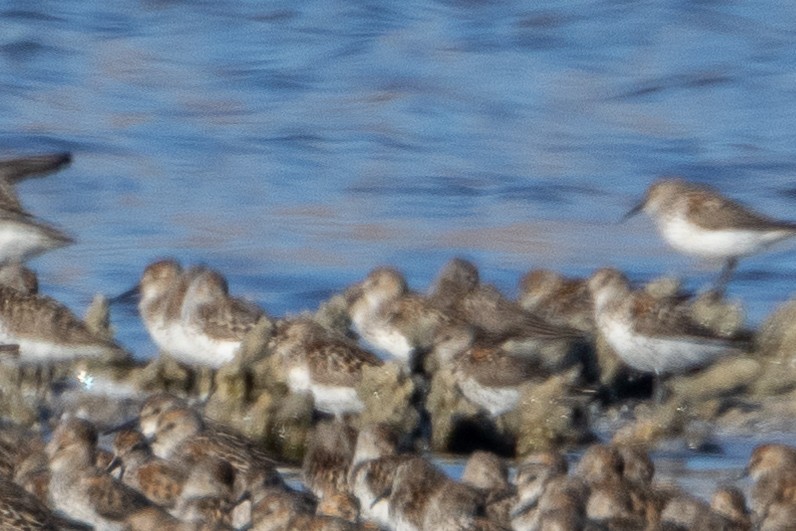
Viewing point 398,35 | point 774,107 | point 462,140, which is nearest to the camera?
point 462,140

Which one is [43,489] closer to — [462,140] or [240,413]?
[240,413]

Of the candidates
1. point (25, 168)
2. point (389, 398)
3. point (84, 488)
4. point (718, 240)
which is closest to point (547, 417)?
point (389, 398)

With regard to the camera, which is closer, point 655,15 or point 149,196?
point 149,196

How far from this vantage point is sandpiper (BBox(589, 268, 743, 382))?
10.4 metres

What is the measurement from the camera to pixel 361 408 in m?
9.85

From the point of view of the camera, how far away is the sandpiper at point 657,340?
1045 cm

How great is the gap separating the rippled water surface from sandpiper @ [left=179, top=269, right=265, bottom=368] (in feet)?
4.84

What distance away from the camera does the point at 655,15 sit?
2769 cm

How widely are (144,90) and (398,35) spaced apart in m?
4.01

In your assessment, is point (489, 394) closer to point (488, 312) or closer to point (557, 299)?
point (488, 312)

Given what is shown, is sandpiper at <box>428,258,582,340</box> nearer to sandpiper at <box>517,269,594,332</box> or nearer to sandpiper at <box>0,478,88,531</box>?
sandpiper at <box>517,269,594,332</box>

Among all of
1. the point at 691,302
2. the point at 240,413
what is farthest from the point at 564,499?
the point at 691,302

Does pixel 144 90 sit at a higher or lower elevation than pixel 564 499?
lower

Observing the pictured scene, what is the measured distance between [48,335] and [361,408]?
71.4 inches
